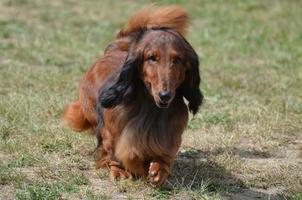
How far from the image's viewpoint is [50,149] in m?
6.10

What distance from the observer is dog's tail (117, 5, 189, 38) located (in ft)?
18.2

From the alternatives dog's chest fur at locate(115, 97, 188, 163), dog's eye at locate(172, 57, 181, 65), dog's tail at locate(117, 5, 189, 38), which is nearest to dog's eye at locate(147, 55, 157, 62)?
dog's eye at locate(172, 57, 181, 65)

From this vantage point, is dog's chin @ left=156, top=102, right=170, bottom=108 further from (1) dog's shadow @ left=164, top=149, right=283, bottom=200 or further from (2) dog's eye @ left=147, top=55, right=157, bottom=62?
(1) dog's shadow @ left=164, top=149, right=283, bottom=200

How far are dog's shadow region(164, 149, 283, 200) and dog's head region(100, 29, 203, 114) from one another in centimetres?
56

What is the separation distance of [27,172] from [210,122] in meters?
2.25

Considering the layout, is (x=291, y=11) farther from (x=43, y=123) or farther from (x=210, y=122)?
(x=43, y=123)

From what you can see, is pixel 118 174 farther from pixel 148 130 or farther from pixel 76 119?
pixel 76 119

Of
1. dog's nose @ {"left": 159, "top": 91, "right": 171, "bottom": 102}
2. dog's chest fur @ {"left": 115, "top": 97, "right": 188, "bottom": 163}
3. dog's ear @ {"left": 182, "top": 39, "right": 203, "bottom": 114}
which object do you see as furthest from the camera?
dog's chest fur @ {"left": 115, "top": 97, "right": 188, "bottom": 163}

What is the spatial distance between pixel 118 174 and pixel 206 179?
65cm

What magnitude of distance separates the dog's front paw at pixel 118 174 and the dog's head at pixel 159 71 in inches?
19.0

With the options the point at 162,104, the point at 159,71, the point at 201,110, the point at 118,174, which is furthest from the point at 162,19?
the point at 201,110

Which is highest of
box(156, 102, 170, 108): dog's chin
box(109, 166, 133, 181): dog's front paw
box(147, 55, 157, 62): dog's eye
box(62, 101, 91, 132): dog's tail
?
box(147, 55, 157, 62): dog's eye

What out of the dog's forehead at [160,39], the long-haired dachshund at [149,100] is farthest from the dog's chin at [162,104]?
the dog's forehead at [160,39]

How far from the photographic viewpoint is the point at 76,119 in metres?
6.25
